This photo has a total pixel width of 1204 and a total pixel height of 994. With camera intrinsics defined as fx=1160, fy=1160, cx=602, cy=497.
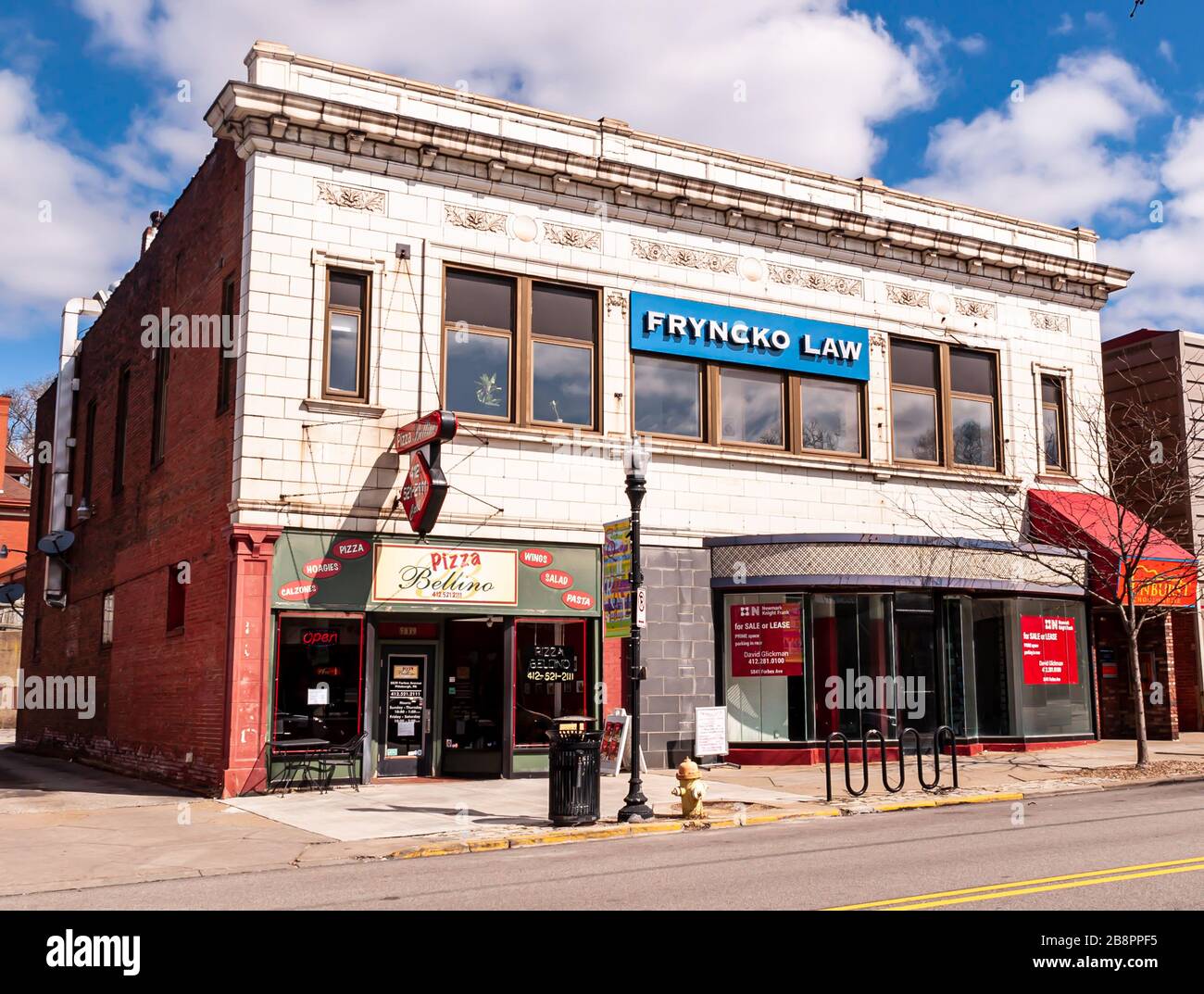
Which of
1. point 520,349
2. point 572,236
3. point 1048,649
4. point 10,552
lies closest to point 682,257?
point 572,236

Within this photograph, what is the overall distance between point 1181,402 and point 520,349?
17878 millimetres

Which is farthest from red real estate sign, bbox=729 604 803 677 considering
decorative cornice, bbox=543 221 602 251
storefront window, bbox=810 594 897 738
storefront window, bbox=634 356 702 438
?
decorative cornice, bbox=543 221 602 251

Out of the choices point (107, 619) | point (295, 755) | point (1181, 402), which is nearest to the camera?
point (295, 755)

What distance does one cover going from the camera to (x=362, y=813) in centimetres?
1531

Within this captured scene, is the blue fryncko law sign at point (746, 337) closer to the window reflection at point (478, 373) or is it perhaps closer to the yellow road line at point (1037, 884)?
the window reflection at point (478, 373)

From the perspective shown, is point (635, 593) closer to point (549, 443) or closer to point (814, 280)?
point (549, 443)

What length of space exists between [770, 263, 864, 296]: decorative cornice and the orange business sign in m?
7.79

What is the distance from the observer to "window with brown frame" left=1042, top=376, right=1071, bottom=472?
26375mm

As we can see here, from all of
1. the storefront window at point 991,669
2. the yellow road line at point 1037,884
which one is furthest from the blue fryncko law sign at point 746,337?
the yellow road line at point 1037,884

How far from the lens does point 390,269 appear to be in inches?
763

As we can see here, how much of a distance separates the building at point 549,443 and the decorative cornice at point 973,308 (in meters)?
0.07

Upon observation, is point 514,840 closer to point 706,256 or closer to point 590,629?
point 590,629

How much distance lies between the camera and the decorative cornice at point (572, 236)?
21.0m

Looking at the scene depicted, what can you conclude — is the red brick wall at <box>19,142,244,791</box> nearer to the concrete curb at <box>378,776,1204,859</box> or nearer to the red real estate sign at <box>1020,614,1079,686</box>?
the concrete curb at <box>378,776,1204,859</box>
